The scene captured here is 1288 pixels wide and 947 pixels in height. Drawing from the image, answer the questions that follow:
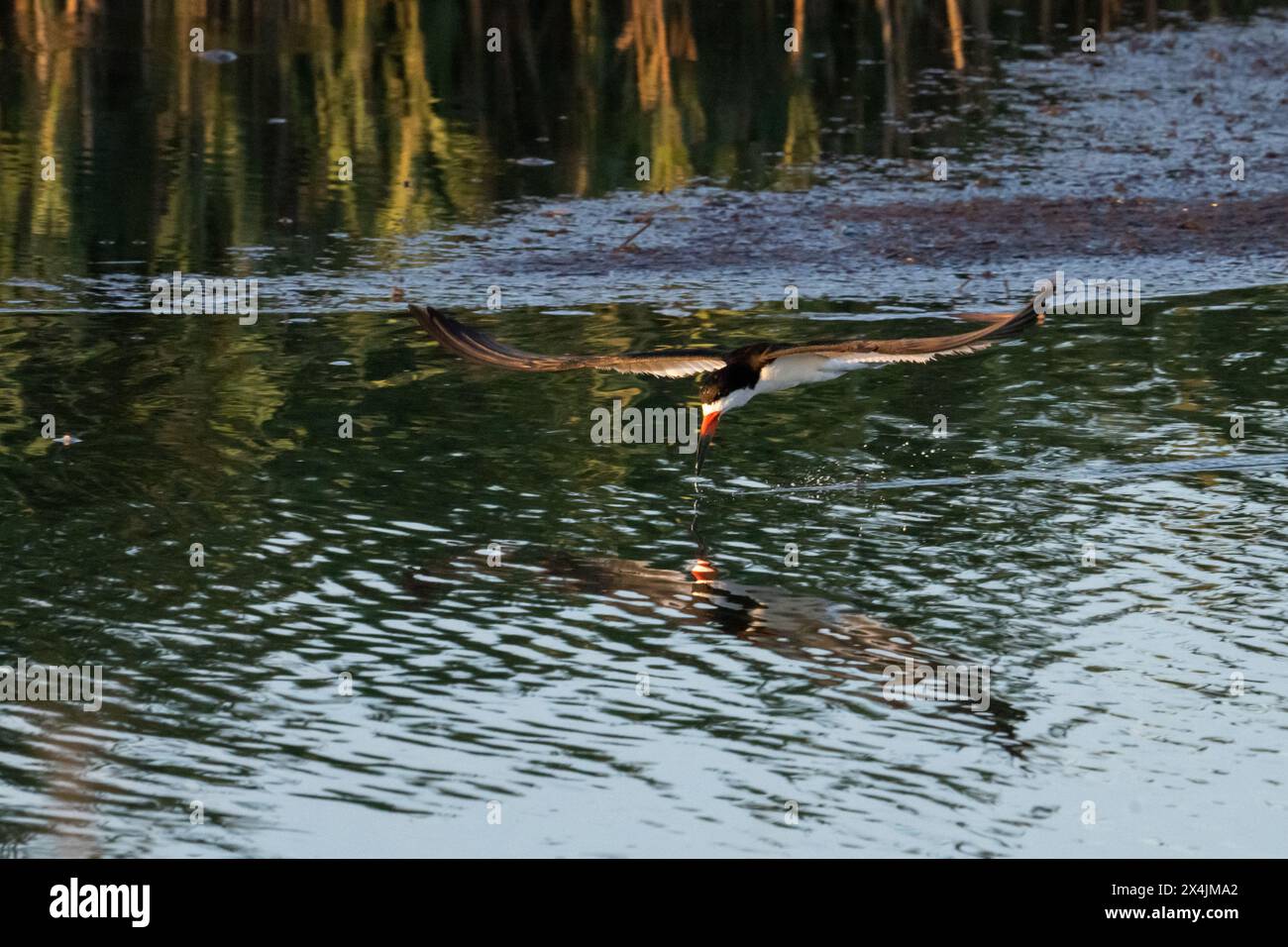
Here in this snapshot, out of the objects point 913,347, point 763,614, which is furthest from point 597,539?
point 913,347

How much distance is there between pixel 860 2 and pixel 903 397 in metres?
13.8

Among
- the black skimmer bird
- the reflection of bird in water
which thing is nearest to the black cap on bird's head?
the black skimmer bird

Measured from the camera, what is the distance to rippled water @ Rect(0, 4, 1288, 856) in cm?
663

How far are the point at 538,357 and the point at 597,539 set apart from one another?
89 cm

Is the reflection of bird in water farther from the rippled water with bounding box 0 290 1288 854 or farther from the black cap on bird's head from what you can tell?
the black cap on bird's head

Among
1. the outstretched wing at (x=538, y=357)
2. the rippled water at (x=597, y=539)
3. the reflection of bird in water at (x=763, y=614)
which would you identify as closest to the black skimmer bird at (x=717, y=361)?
the outstretched wing at (x=538, y=357)

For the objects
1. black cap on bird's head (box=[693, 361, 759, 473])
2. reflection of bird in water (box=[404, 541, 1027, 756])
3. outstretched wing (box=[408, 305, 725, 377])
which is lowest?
reflection of bird in water (box=[404, 541, 1027, 756])

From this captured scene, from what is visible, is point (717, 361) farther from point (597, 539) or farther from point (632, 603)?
point (632, 603)

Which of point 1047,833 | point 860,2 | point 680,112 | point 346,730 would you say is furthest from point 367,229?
point 860,2

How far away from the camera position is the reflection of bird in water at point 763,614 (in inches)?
302

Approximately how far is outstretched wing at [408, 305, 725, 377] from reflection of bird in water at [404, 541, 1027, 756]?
944mm

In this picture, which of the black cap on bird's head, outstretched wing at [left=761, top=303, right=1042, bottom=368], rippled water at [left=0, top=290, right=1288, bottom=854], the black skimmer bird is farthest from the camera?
the black cap on bird's head

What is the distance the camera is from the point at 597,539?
9.12m

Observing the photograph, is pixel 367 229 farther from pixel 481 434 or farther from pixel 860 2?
pixel 860 2
